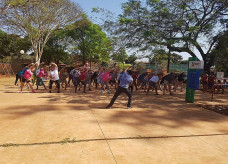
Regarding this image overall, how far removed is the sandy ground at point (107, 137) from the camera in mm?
3139

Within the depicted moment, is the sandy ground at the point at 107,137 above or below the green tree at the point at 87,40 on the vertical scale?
below

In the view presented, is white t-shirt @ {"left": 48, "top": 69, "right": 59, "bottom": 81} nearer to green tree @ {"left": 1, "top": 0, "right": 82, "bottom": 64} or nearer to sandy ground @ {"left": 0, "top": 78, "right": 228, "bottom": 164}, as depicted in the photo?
sandy ground @ {"left": 0, "top": 78, "right": 228, "bottom": 164}

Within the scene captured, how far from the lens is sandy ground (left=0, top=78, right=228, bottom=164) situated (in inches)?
124

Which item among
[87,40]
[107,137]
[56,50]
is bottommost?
[107,137]

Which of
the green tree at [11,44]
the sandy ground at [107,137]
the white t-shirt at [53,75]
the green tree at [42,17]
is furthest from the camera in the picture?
the green tree at [11,44]

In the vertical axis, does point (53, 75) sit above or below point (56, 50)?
below

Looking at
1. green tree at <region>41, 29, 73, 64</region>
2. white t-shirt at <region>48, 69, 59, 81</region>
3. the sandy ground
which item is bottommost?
the sandy ground

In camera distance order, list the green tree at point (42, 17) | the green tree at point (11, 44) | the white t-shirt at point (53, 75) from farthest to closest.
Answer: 1. the green tree at point (11, 44)
2. the green tree at point (42, 17)
3. the white t-shirt at point (53, 75)

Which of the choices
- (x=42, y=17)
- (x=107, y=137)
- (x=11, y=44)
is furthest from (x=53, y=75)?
(x=11, y=44)

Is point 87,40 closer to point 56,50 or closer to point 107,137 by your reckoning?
point 56,50

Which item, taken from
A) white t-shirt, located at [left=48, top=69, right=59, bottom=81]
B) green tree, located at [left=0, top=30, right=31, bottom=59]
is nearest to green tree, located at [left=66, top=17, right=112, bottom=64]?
green tree, located at [left=0, top=30, right=31, bottom=59]

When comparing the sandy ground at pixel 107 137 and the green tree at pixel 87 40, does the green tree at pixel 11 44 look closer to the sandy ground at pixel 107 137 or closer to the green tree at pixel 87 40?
the green tree at pixel 87 40

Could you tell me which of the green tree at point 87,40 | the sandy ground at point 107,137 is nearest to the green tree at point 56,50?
the green tree at point 87,40

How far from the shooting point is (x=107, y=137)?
398 centimetres
